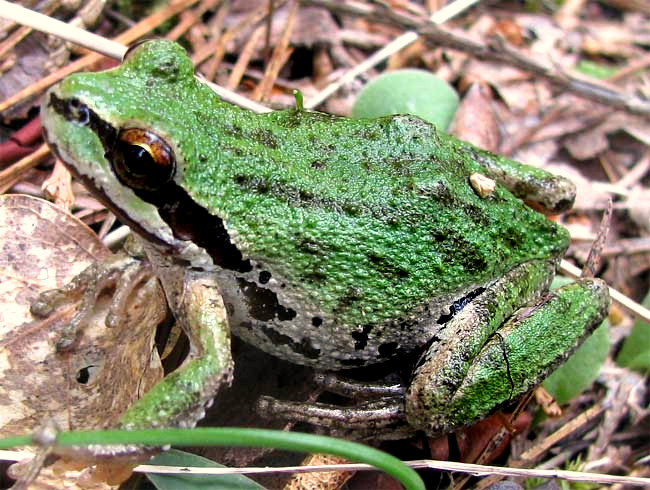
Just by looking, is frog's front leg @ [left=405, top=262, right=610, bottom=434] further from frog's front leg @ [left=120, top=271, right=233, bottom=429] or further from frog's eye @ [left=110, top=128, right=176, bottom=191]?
frog's eye @ [left=110, top=128, right=176, bottom=191]

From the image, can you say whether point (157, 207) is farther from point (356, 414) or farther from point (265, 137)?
point (356, 414)

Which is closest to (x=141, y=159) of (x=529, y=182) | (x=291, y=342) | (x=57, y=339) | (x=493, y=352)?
(x=57, y=339)

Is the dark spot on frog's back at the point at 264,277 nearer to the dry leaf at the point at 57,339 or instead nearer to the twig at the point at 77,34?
the dry leaf at the point at 57,339

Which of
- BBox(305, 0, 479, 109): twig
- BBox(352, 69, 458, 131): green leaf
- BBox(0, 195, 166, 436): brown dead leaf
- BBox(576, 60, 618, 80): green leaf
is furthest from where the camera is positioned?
BBox(576, 60, 618, 80): green leaf

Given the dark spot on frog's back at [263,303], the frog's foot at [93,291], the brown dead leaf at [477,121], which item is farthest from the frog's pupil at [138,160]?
the brown dead leaf at [477,121]

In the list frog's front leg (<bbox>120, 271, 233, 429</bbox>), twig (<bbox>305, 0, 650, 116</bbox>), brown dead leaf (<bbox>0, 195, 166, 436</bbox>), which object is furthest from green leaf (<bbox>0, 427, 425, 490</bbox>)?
twig (<bbox>305, 0, 650, 116</bbox>)
